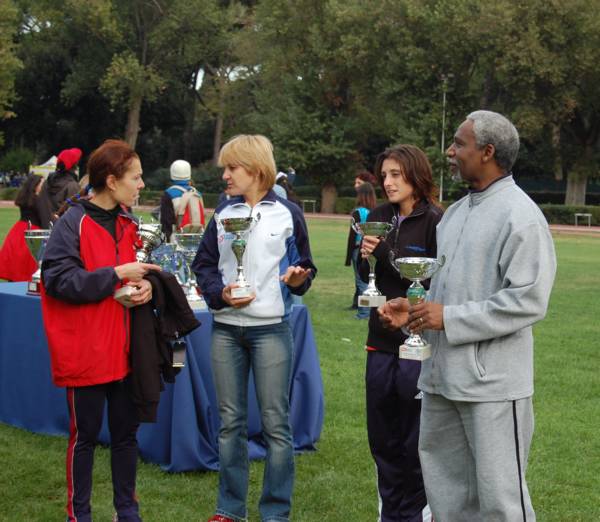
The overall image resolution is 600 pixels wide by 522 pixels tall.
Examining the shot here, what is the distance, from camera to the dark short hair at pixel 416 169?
15.4ft

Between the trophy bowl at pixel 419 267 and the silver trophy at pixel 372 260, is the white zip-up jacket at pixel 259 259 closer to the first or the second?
the silver trophy at pixel 372 260

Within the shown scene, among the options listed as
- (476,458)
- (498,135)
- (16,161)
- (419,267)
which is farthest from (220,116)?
(476,458)

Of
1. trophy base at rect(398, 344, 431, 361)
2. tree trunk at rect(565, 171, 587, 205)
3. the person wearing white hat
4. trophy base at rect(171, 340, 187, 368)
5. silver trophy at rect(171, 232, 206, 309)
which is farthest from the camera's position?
tree trunk at rect(565, 171, 587, 205)

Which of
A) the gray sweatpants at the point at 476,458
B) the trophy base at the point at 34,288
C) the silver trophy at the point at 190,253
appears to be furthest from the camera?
the trophy base at the point at 34,288

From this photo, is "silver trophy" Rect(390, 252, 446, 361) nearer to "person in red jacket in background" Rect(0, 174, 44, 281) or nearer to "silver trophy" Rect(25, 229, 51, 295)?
"silver trophy" Rect(25, 229, 51, 295)

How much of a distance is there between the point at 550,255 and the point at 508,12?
4136cm

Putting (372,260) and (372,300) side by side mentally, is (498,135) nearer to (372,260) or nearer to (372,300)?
(372,300)

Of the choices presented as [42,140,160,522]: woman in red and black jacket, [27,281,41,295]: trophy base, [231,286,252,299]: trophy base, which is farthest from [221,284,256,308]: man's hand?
[27,281,41,295]: trophy base

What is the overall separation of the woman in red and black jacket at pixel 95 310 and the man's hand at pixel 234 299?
1.26 ft

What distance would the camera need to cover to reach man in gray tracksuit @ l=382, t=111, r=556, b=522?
131 inches

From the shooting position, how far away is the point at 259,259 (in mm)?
4742

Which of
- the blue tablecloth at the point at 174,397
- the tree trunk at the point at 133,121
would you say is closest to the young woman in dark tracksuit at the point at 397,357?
the blue tablecloth at the point at 174,397

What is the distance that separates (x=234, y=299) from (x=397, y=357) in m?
0.86

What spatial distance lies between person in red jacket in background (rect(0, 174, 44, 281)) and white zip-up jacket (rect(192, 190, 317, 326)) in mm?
5156
